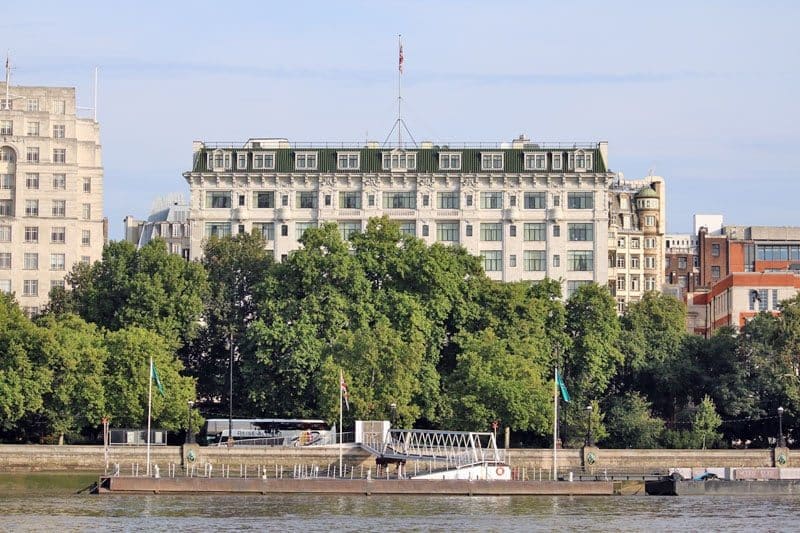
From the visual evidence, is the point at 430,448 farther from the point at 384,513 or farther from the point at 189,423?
the point at 384,513

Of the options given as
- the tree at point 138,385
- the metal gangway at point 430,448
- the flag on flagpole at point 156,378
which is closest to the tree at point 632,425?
the metal gangway at point 430,448

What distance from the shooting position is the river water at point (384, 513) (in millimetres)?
116750

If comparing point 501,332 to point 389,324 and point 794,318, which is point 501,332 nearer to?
point 389,324

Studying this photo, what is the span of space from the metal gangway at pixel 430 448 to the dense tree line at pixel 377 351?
2.95 m

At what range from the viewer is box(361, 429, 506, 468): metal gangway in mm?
147250

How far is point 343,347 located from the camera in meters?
166

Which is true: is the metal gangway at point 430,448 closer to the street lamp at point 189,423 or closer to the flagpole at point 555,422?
the flagpole at point 555,422

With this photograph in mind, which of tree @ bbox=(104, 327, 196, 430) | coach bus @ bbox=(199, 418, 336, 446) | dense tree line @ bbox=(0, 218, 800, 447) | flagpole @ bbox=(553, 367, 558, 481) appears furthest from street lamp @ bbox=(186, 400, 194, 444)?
flagpole @ bbox=(553, 367, 558, 481)

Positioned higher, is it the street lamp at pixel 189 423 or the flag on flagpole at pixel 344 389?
the flag on flagpole at pixel 344 389

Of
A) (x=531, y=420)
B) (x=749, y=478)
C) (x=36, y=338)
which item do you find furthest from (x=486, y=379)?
(x=36, y=338)

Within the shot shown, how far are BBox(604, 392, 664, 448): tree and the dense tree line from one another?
0.16 m

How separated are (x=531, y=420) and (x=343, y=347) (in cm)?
1595

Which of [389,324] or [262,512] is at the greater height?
[389,324]

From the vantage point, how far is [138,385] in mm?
162750
